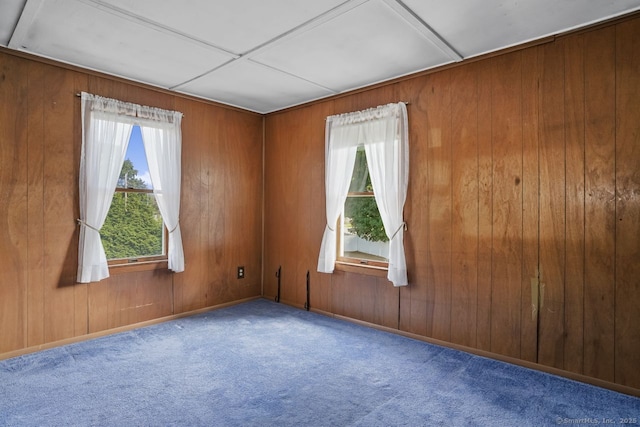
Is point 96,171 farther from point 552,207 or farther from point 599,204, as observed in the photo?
point 599,204

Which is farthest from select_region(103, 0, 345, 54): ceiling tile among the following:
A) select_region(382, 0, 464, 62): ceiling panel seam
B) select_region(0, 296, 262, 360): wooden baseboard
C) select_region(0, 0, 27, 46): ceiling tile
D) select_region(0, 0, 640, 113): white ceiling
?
select_region(0, 296, 262, 360): wooden baseboard

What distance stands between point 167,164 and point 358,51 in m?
2.22

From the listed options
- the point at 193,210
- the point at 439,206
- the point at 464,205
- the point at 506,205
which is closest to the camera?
the point at 506,205

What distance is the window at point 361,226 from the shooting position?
370 cm

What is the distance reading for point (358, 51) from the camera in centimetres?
288

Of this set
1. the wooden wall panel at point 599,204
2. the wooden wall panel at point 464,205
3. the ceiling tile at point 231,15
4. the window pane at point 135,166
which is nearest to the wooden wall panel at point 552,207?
the wooden wall panel at point 599,204

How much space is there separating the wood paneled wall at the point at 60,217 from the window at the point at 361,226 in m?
1.61

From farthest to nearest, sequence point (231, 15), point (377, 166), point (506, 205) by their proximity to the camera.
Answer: point (377, 166), point (506, 205), point (231, 15)

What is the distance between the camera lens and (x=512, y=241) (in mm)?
2830

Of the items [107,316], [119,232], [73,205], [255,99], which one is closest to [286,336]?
[107,316]

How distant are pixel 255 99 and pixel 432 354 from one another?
3217mm

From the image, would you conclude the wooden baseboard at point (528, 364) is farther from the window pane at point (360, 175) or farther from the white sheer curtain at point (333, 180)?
the window pane at point (360, 175)

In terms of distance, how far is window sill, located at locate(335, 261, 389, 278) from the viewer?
3.59 meters

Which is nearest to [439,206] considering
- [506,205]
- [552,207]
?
[506,205]
